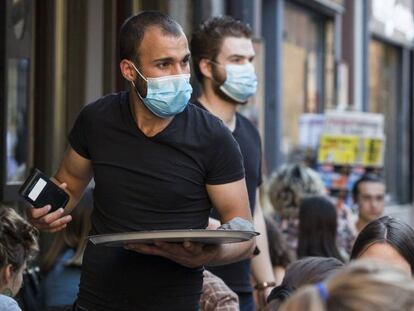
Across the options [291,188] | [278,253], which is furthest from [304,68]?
[278,253]

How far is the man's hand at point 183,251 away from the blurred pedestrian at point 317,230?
3.23 metres

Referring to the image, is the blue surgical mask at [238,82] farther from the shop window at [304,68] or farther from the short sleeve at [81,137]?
the shop window at [304,68]

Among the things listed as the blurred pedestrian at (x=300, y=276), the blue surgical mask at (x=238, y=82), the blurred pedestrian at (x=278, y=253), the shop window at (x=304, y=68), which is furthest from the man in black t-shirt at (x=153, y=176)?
the shop window at (x=304, y=68)

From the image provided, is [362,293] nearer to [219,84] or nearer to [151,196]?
[151,196]

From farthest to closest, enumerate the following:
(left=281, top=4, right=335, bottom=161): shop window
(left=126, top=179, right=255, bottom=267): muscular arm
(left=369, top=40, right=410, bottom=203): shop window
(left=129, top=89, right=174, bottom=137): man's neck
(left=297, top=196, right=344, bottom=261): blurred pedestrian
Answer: (left=369, top=40, right=410, bottom=203): shop window → (left=281, top=4, right=335, bottom=161): shop window → (left=297, top=196, right=344, bottom=261): blurred pedestrian → (left=129, top=89, right=174, bottom=137): man's neck → (left=126, top=179, right=255, bottom=267): muscular arm

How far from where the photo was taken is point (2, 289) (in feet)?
14.1

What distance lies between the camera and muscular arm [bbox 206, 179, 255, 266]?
363 cm

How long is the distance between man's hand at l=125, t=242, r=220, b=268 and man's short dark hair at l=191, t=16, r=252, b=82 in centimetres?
160

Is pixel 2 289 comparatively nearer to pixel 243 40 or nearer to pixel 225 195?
pixel 225 195

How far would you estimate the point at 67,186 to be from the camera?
3.90 metres

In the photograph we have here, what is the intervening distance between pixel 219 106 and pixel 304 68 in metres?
8.77

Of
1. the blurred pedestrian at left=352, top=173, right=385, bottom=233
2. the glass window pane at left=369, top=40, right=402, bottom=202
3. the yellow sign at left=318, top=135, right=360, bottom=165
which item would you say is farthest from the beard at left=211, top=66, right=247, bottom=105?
the glass window pane at left=369, top=40, right=402, bottom=202

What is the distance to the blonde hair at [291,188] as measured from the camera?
7.61 metres

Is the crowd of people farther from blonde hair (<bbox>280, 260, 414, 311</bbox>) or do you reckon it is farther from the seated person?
the seated person
